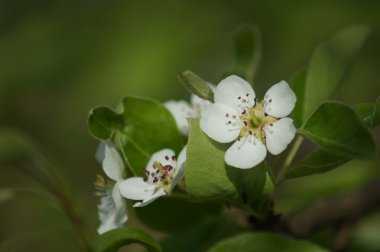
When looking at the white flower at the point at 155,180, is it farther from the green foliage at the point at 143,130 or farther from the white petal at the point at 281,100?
the white petal at the point at 281,100

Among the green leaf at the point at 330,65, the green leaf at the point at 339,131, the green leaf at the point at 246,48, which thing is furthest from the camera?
the green leaf at the point at 246,48

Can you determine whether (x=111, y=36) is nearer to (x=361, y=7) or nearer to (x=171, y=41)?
(x=171, y=41)

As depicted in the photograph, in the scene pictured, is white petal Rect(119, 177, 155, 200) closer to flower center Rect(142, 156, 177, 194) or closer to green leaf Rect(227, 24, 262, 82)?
flower center Rect(142, 156, 177, 194)

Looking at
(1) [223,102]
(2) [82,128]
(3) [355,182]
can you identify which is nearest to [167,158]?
(1) [223,102]

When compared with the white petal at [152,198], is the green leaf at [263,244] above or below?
below

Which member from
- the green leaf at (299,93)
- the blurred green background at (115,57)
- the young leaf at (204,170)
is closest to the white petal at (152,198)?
the young leaf at (204,170)

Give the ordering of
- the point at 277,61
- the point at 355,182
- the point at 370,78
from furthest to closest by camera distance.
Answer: the point at 277,61
the point at 370,78
the point at 355,182
